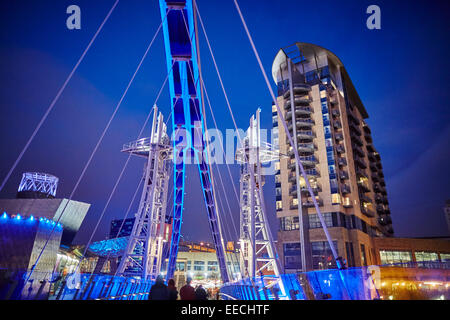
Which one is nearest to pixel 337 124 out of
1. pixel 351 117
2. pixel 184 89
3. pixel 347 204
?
pixel 351 117

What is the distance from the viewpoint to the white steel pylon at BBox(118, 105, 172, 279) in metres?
22.7

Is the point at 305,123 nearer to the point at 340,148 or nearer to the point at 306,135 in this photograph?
the point at 306,135

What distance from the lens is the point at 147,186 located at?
2583cm

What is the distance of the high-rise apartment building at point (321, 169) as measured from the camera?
4428cm

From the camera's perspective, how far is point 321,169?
48.9m

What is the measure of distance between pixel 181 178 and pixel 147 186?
4.86m

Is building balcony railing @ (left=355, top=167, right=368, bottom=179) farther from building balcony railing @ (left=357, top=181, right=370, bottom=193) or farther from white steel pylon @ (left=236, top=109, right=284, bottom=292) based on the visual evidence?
white steel pylon @ (left=236, top=109, right=284, bottom=292)

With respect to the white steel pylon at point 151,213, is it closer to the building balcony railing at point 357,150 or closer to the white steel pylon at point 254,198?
the white steel pylon at point 254,198

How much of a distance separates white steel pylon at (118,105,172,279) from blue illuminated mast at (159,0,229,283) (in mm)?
2129

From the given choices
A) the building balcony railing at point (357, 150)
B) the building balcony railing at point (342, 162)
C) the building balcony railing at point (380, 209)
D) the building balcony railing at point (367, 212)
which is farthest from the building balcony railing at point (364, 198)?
the building balcony railing at point (380, 209)

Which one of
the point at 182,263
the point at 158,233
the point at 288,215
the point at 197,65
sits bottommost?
the point at 182,263
